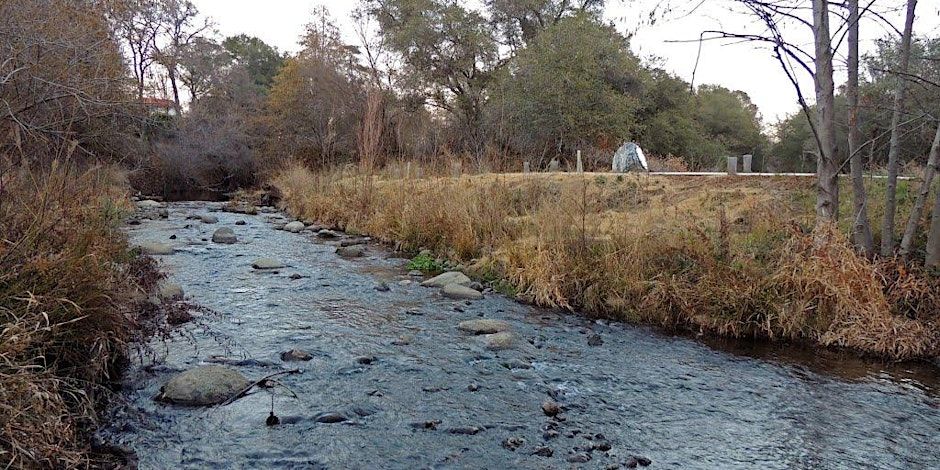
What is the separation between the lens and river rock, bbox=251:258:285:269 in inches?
359

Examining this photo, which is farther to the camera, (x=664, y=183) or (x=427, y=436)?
(x=664, y=183)

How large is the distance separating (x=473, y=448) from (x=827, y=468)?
6.76 feet

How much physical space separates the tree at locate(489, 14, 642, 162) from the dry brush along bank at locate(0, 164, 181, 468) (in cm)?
1417

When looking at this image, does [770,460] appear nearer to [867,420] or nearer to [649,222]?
[867,420]

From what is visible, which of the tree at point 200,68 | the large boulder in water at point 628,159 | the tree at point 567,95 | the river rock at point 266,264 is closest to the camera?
the river rock at point 266,264

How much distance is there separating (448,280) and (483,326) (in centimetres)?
216

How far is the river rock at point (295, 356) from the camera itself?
16.9ft

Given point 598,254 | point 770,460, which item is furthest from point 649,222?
point 770,460

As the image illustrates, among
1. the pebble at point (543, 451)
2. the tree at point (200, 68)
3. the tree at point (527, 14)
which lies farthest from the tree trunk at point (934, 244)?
the tree at point (200, 68)

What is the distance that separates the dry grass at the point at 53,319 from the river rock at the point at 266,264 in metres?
4.07

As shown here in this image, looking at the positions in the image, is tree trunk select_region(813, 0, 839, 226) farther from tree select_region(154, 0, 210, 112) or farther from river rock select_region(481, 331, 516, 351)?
tree select_region(154, 0, 210, 112)

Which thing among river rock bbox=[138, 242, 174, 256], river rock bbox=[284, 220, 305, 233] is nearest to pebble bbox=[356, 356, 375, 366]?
river rock bbox=[138, 242, 174, 256]

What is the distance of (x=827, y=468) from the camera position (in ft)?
→ 11.7

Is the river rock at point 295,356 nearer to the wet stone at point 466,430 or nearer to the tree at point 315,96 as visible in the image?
the wet stone at point 466,430
